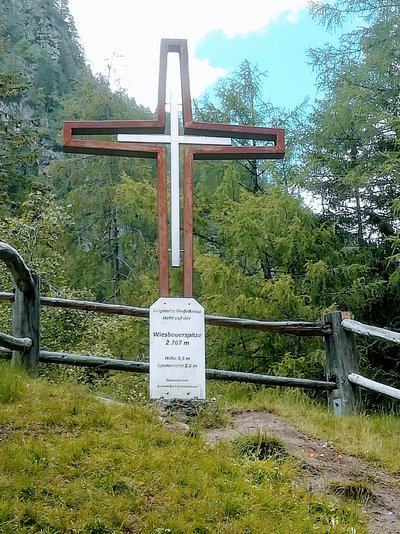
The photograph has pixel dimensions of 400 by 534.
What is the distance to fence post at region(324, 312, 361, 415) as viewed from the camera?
5.96 m

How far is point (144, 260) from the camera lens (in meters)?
15.4

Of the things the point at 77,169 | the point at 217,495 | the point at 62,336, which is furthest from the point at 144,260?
the point at 217,495

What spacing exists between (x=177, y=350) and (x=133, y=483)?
205 centimetres

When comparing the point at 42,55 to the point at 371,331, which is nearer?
the point at 371,331

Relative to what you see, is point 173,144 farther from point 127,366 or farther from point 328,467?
point 328,467

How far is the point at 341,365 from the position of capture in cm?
604

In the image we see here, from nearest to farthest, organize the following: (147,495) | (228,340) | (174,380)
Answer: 1. (147,495)
2. (174,380)
3. (228,340)

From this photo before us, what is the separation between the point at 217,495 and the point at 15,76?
17038mm

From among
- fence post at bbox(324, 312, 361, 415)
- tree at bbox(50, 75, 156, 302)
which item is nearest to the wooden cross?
fence post at bbox(324, 312, 361, 415)

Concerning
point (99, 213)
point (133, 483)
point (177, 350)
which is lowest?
point (133, 483)

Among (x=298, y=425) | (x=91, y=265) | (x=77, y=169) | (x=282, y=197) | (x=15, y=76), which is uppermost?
(x=15, y=76)

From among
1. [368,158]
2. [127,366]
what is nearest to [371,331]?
[127,366]

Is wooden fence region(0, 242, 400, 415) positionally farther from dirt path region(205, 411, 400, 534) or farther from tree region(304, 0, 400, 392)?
tree region(304, 0, 400, 392)

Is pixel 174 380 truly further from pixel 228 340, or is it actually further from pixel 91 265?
pixel 91 265
